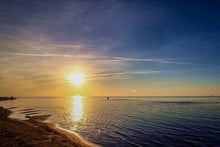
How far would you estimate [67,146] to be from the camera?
14.4 metres

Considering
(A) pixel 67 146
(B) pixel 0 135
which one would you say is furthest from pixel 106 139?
(B) pixel 0 135

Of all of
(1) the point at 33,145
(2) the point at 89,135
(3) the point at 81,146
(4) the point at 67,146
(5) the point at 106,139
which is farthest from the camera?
(2) the point at 89,135

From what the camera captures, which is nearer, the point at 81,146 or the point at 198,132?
Answer: the point at 81,146

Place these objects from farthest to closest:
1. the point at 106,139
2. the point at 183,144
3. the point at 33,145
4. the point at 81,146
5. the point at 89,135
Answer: the point at 89,135 < the point at 106,139 < the point at 183,144 < the point at 81,146 < the point at 33,145

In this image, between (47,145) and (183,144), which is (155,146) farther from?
(47,145)

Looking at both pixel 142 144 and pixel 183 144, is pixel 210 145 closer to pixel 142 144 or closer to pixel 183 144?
pixel 183 144

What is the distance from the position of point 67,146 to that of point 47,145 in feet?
6.57

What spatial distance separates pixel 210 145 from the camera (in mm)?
16172

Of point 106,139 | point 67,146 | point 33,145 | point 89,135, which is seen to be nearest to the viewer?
point 33,145

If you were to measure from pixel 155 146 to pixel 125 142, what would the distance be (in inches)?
142

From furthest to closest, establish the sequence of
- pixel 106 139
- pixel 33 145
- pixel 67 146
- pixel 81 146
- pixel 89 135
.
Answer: pixel 89 135 < pixel 106 139 < pixel 81 146 < pixel 67 146 < pixel 33 145

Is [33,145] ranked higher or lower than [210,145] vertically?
higher

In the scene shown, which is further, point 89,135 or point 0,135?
point 89,135

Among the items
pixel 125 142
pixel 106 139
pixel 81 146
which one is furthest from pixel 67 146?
pixel 125 142
